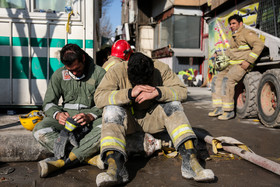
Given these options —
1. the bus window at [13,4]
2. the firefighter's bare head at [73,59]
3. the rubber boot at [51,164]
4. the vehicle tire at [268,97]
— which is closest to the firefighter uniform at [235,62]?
the vehicle tire at [268,97]

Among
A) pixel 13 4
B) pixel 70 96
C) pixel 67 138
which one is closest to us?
pixel 67 138

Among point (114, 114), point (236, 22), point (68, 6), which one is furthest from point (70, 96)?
point (236, 22)

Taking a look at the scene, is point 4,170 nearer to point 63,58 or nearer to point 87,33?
point 63,58

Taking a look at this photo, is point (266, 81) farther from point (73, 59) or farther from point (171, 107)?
point (73, 59)

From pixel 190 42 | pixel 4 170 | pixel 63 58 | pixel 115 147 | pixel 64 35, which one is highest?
pixel 190 42

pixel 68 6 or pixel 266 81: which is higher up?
pixel 68 6

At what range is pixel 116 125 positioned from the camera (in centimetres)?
253

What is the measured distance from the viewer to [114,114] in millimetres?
2578

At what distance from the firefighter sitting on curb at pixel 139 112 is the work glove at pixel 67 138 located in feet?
1.18

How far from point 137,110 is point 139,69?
57 centimetres

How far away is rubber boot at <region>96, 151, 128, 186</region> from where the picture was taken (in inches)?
82.9

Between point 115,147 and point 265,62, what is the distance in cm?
407

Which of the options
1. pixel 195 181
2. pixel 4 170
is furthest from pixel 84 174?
pixel 195 181

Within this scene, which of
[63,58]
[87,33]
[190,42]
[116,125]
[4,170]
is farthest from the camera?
[190,42]
